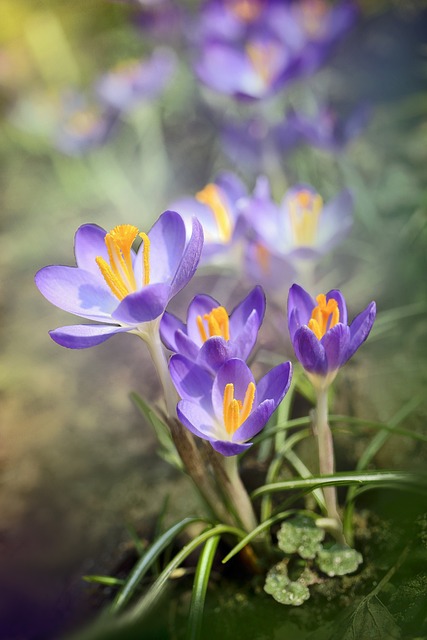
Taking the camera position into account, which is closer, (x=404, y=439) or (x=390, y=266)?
(x=404, y=439)

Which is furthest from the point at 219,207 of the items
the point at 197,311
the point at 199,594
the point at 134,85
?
the point at 134,85

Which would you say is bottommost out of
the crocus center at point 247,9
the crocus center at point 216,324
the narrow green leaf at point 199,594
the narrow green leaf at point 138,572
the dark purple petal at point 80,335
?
the narrow green leaf at point 199,594

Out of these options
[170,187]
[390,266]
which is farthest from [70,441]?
[170,187]

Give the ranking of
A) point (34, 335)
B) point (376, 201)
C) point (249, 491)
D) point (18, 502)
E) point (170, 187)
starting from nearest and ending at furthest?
point (249, 491) < point (18, 502) < point (376, 201) < point (34, 335) < point (170, 187)

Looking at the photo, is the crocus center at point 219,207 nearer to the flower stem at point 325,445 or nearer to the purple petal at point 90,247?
the purple petal at point 90,247

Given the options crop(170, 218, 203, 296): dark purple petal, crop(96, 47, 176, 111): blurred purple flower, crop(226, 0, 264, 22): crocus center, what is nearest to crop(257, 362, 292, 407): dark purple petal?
crop(170, 218, 203, 296): dark purple petal

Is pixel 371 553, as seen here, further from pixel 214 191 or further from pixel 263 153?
pixel 263 153

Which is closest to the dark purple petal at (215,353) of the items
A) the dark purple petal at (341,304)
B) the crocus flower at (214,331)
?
the crocus flower at (214,331)
